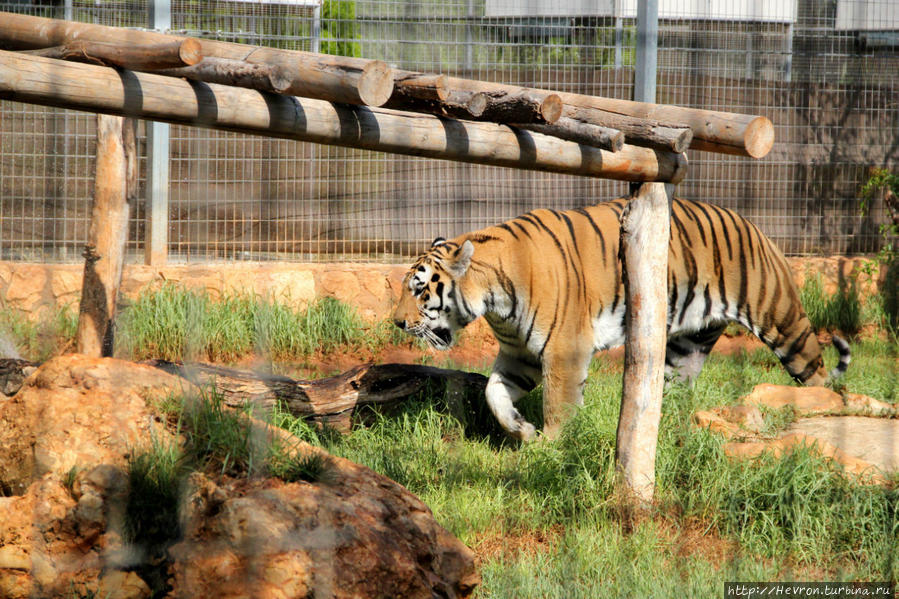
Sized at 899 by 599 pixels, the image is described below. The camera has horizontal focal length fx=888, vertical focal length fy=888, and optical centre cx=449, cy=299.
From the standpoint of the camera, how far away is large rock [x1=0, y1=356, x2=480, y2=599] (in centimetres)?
257

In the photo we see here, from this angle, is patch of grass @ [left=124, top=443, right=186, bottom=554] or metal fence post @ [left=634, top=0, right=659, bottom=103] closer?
patch of grass @ [left=124, top=443, right=186, bottom=554]

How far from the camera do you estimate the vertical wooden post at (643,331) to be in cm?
388

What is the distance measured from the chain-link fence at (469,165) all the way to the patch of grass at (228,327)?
64 cm

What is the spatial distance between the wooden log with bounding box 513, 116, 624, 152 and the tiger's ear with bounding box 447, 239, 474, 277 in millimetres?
1329

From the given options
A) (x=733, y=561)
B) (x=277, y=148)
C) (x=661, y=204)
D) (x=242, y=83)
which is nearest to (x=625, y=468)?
(x=733, y=561)

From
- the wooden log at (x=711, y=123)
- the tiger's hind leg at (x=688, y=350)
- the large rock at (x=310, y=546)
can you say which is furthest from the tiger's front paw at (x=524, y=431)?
the large rock at (x=310, y=546)

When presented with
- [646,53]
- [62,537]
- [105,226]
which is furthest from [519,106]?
[646,53]

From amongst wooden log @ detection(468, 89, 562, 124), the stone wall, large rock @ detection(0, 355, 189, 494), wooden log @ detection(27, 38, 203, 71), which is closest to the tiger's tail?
the stone wall

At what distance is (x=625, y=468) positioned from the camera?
12.8 ft

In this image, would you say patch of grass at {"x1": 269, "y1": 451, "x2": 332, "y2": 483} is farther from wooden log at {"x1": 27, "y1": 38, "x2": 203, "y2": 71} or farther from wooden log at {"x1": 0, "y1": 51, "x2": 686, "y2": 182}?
wooden log at {"x1": 27, "y1": 38, "x2": 203, "y2": 71}

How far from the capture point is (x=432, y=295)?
498 centimetres

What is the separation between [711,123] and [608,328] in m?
1.72

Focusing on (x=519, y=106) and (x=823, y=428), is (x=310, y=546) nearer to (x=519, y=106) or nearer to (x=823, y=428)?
(x=519, y=106)

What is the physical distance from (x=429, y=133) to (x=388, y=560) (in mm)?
1524
